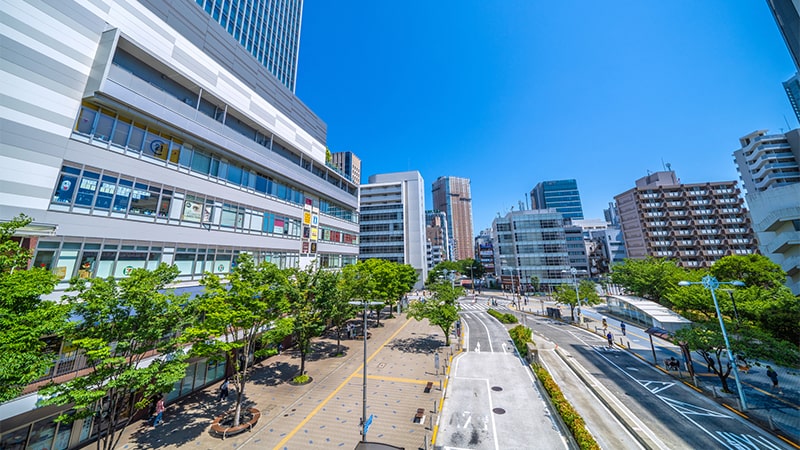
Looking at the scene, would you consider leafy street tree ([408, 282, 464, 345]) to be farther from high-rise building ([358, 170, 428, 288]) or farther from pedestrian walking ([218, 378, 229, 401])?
high-rise building ([358, 170, 428, 288])

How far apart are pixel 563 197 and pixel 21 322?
15895 centimetres

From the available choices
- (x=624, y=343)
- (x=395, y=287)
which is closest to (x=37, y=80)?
(x=395, y=287)

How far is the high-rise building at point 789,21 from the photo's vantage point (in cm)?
1688

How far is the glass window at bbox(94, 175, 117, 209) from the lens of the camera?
15.2 meters

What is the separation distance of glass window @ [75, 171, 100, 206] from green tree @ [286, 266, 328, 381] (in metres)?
11.7

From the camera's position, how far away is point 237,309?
16.3m

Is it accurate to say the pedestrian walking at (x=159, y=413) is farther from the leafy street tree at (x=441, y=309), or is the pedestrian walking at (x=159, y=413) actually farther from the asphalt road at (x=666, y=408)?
the asphalt road at (x=666, y=408)

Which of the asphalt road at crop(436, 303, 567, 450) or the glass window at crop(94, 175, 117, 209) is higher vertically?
the glass window at crop(94, 175, 117, 209)

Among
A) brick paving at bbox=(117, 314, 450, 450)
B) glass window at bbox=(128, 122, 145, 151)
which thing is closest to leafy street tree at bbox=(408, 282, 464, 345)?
brick paving at bbox=(117, 314, 450, 450)

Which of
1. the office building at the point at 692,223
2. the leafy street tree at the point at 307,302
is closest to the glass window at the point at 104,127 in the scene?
the leafy street tree at the point at 307,302

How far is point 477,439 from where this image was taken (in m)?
14.7

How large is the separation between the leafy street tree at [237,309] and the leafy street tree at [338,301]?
4814 millimetres

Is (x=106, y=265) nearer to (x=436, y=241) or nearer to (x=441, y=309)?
(x=441, y=309)

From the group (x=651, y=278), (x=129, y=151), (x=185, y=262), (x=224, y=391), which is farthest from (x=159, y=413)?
(x=651, y=278)
